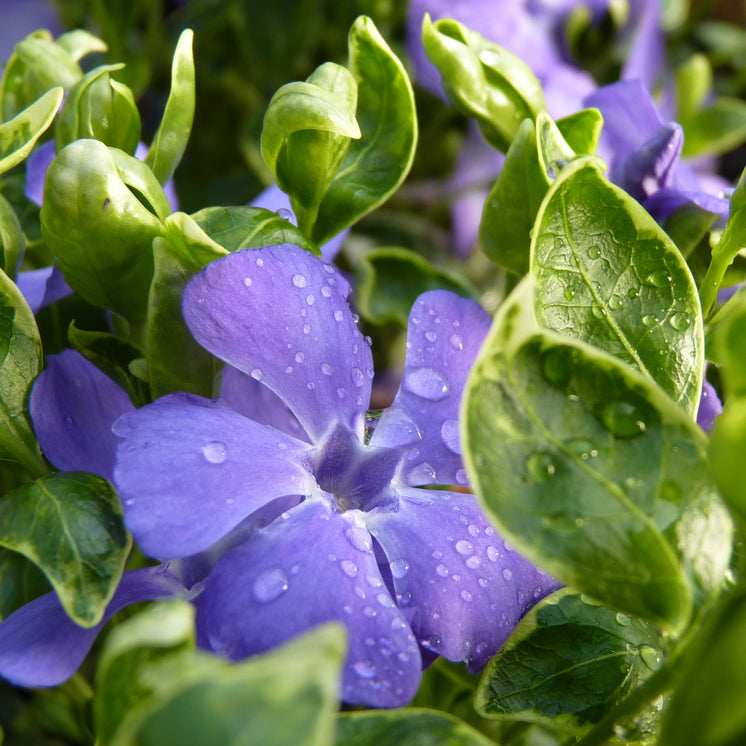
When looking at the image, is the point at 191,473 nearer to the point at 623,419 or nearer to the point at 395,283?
the point at 623,419

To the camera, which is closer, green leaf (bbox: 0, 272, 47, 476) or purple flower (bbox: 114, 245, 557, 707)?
purple flower (bbox: 114, 245, 557, 707)

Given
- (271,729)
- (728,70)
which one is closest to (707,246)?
(271,729)

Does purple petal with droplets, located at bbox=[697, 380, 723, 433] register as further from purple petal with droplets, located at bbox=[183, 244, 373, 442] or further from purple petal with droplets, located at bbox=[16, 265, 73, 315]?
purple petal with droplets, located at bbox=[16, 265, 73, 315]

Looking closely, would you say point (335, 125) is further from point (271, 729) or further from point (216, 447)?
point (271, 729)

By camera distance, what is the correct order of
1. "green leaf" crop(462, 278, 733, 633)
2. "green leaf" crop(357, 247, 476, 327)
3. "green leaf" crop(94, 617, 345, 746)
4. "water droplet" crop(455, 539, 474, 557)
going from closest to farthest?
1. "green leaf" crop(94, 617, 345, 746)
2. "green leaf" crop(462, 278, 733, 633)
3. "water droplet" crop(455, 539, 474, 557)
4. "green leaf" crop(357, 247, 476, 327)

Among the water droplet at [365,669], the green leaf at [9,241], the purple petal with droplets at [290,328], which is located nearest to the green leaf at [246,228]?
the purple petal with droplets at [290,328]

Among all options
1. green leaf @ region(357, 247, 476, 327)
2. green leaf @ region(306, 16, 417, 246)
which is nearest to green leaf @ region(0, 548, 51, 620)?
green leaf @ region(306, 16, 417, 246)

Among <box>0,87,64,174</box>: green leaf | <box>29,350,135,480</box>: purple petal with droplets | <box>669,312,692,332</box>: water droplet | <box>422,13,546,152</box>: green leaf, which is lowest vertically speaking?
<box>29,350,135,480</box>: purple petal with droplets
